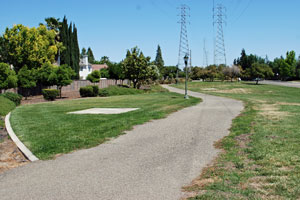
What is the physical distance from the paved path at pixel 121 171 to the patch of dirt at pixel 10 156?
Answer: 1.44ft

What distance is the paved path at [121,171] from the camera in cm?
475

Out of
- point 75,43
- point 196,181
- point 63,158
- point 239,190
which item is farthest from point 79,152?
point 75,43

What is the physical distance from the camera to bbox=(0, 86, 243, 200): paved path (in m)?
4.75

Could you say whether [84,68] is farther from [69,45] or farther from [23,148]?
[23,148]

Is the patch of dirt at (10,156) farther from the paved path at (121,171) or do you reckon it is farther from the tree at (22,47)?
the tree at (22,47)

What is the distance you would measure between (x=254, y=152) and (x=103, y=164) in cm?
365

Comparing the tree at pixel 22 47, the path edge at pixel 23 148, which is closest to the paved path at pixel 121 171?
the path edge at pixel 23 148

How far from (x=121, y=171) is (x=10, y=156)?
11.1 ft

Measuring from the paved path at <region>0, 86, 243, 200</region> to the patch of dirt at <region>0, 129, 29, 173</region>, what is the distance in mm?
438

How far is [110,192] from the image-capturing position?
4723 mm

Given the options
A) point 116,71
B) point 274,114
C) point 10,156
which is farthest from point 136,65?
point 10,156

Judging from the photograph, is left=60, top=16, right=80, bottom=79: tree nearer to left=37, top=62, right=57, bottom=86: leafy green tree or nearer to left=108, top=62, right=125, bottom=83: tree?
left=108, top=62, right=125, bottom=83: tree

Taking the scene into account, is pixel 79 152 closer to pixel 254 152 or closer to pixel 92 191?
pixel 92 191

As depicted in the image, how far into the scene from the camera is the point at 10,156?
735 cm
